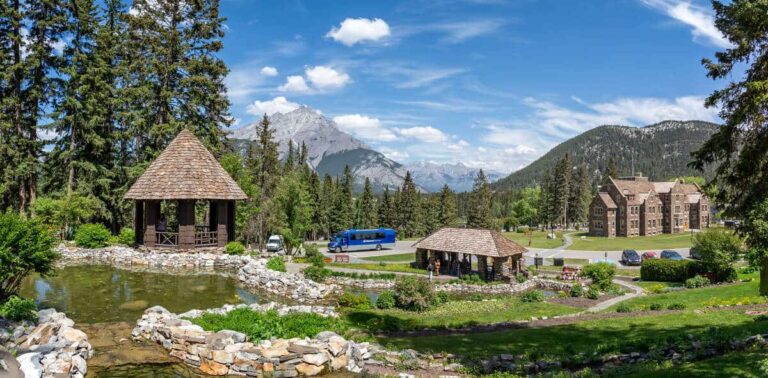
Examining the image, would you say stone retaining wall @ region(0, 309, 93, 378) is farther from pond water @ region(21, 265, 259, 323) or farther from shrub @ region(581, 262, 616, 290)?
shrub @ region(581, 262, 616, 290)

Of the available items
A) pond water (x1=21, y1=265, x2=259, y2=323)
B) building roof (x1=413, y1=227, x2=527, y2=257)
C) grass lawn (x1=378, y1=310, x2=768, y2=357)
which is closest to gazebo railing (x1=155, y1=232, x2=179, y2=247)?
pond water (x1=21, y1=265, x2=259, y2=323)

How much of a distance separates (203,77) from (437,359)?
33.7 meters

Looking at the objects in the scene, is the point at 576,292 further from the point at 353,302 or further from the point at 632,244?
the point at 632,244

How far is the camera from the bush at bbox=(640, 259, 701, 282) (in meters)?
32.2

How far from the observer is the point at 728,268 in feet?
97.0

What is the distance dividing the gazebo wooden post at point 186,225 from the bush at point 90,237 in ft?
20.2

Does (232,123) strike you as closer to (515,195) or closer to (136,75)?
(136,75)

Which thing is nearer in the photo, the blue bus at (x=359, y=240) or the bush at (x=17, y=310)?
the bush at (x=17, y=310)

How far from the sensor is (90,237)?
3106cm

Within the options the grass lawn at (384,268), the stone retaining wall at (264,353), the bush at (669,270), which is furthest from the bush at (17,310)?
the bush at (669,270)

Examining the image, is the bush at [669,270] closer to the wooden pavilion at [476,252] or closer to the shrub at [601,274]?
the shrub at [601,274]

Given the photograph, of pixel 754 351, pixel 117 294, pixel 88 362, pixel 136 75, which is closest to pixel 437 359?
pixel 754 351

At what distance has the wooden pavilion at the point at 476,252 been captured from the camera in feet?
112

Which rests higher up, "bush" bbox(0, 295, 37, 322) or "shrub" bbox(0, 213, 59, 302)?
"shrub" bbox(0, 213, 59, 302)
